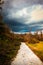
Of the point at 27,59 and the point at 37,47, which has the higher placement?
the point at 37,47

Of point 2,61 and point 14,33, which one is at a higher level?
point 14,33

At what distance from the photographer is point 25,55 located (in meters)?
3.50

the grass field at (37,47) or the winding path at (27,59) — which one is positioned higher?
the grass field at (37,47)

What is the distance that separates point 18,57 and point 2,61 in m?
0.27

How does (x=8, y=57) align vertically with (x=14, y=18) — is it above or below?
below

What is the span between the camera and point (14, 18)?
12.0ft

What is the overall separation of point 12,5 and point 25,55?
894 mm

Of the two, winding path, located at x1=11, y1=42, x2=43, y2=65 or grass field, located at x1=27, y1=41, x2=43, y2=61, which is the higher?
grass field, located at x1=27, y1=41, x2=43, y2=61

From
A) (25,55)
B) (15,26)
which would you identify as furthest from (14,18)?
(25,55)

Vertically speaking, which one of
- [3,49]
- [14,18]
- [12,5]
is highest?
[12,5]

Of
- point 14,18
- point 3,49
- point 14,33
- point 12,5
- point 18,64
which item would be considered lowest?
point 18,64

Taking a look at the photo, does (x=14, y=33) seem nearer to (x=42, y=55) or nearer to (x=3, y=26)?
(x=3, y=26)

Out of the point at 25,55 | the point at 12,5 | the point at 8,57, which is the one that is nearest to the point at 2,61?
the point at 8,57

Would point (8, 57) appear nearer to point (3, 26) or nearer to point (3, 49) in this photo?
point (3, 49)
